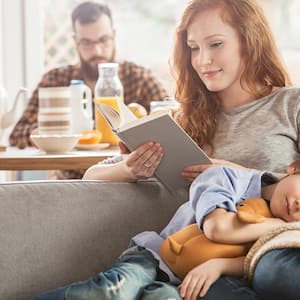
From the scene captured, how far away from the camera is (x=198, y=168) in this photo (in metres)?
2.09

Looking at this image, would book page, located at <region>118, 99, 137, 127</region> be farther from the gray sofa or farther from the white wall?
the white wall

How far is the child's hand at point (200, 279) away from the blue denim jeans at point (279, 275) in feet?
0.28

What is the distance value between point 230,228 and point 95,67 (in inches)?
84.0

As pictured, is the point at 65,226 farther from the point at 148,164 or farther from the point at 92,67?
the point at 92,67

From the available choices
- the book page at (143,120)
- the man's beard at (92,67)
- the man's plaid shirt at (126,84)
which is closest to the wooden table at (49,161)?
the book page at (143,120)

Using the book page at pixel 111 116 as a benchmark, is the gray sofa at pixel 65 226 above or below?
below

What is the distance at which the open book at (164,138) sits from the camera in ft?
6.53

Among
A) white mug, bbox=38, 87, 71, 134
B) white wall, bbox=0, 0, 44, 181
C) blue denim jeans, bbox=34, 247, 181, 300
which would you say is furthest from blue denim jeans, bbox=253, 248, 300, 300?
white wall, bbox=0, 0, 44, 181

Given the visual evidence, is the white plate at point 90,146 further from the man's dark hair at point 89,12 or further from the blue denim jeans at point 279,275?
the blue denim jeans at point 279,275

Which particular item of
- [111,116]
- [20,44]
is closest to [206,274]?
[111,116]

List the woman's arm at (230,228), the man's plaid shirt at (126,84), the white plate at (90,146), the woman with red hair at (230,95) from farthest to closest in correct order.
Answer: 1. the man's plaid shirt at (126,84)
2. the white plate at (90,146)
3. the woman with red hair at (230,95)
4. the woman's arm at (230,228)

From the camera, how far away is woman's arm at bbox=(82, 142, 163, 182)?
210 cm

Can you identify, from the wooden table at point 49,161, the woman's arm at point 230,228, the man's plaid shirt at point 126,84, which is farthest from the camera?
the man's plaid shirt at point 126,84

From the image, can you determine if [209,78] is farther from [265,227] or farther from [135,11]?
[135,11]
